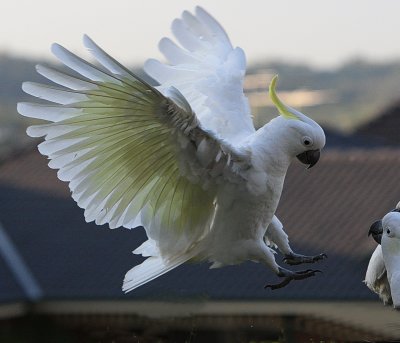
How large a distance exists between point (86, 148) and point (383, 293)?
36.9 inches

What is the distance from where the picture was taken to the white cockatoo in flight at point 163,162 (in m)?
3.29

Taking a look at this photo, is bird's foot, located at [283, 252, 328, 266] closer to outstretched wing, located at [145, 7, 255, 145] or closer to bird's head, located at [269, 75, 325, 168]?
bird's head, located at [269, 75, 325, 168]

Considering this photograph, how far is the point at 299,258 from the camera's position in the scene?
3660 millimetres

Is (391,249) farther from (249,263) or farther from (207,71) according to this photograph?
(249,263)

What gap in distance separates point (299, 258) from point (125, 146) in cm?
67

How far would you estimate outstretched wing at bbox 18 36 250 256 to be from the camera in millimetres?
3273

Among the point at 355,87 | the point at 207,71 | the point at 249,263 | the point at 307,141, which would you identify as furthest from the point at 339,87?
the point at 307,141

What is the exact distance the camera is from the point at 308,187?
15406mm

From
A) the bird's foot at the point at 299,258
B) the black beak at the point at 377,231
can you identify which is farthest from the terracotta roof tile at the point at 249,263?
the black beak at the point at 377,231

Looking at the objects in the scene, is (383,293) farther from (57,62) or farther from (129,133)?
(57,62)

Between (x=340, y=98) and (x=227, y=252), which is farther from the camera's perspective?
(x=340, y=98)

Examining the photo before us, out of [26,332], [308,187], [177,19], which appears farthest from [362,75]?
[177,19]

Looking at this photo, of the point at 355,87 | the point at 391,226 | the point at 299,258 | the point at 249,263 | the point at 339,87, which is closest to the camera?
the point at 391,226

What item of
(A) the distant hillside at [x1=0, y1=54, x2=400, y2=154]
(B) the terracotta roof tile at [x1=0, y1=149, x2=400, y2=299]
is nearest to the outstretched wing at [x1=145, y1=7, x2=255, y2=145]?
(B) the terracotta roof tile at [x1=0, y1=149, x2=400, y2=299]
